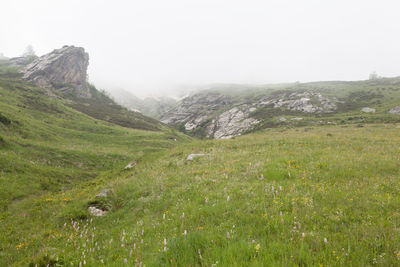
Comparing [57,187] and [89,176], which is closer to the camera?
[57,187]

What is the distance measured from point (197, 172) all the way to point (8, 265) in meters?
8.12

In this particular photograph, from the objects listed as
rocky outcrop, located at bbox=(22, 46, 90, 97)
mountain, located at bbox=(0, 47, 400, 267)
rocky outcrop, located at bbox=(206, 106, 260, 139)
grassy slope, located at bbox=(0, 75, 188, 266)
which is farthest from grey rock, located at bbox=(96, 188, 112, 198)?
rocky outcrop, located at bbox=(22, 46, 90, 97)

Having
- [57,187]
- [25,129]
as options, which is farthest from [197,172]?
[25,129]

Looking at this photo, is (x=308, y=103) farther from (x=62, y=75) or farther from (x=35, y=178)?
(x=62, y=75)

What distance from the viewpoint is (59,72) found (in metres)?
172

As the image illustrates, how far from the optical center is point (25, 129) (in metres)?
31.6

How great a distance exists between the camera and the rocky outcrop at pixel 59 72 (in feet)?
495

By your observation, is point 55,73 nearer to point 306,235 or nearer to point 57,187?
point 57,187

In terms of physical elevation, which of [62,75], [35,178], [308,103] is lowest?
[35,178]

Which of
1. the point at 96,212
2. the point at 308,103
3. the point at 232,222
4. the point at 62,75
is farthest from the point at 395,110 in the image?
the point at 62,75

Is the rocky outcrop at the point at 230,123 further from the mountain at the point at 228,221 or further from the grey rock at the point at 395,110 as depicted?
the mountain at the point at 228,221

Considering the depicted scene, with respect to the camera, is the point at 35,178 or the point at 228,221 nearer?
the point at 228,221

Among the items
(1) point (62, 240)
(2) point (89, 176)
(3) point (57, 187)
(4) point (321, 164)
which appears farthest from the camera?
(2) point (89, 176)

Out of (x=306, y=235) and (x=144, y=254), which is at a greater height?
(x=306, y=235)
